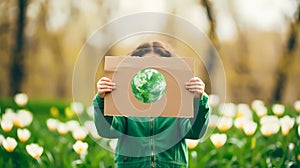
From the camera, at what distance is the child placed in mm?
2465

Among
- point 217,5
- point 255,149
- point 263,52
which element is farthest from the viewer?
point 263,52

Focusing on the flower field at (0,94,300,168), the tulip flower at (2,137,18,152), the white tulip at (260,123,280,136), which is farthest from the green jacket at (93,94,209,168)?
the white tulip at (260,123,280,136)

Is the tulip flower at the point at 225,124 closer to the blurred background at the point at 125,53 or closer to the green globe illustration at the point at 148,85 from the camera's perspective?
the blurred background at the point at 125,53

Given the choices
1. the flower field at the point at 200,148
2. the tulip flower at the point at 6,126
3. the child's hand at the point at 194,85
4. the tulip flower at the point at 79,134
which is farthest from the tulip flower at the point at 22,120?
the child's hand at the point at 194,85

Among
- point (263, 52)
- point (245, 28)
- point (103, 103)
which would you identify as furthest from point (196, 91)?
point (263, 52)

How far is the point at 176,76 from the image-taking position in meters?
2.29

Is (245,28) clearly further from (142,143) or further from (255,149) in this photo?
(142,143)

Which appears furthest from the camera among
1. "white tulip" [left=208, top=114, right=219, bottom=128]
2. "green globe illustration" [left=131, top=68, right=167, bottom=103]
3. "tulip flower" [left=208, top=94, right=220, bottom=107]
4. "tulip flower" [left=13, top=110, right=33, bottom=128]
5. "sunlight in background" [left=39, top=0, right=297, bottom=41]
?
"sunlight in background" [left=39, top=0, right=297, bottom=41]

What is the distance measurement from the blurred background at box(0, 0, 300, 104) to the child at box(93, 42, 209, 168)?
618 cm

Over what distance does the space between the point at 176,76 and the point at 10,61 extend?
1032 centimetres

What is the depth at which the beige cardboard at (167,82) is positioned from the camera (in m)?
2.27

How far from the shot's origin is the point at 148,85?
224 cm

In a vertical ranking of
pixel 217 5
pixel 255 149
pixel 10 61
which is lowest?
pixel 255 149

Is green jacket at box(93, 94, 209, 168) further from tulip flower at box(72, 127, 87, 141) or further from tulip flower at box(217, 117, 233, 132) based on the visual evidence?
tulip flower at box(217, 117, 233, 132)
